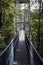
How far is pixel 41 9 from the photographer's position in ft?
69.3

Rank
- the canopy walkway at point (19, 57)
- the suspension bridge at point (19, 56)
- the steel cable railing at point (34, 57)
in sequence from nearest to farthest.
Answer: the steel cable railing at point (34, 57)
the canopy walkway at point (19, 57)
the suspension bridge at point (19, 56)

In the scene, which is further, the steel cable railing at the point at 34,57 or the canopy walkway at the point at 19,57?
the canopy walkway at the point at 19,57

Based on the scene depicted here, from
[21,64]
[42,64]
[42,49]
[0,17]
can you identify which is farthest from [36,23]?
[42,64]

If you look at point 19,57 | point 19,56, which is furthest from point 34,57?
point 19,56

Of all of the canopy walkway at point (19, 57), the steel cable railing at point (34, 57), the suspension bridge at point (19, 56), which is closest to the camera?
the steel cable railing at point (34, 57)

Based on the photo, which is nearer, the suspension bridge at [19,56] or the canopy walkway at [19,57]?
the canopy walkway at [19,57]

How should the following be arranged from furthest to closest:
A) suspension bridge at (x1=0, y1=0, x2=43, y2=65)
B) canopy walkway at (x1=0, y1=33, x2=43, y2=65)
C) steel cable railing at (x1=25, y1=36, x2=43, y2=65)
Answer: suspension bridge at (x1=0, y1=0, x2=43, y2=65), canopy walkway at (x1=0, y1=33, x2=43, y2=65), steel cable railing at (x1=25, y1=36, x2=43, y2=65)

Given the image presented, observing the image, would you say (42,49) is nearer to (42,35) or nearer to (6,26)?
(42,35)

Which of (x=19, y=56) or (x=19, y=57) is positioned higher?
(x=19, y=57)

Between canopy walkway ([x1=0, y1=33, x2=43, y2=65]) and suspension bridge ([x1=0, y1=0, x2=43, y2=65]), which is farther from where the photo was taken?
suspension bridge ([x1=0, y1=0, x2=43, y2=65])

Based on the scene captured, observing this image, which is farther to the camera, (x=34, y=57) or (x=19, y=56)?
(x=19, y=56)

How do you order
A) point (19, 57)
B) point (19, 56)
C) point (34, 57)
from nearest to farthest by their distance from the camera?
point (34, 57) → point (19, 57) → point (19, 56)

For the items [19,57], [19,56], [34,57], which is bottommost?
[19,56]

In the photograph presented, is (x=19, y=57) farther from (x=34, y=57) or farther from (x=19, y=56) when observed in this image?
(x=34, y=57)
